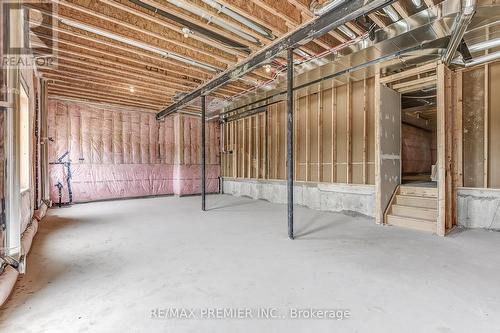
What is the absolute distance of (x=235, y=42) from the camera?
13.1ft

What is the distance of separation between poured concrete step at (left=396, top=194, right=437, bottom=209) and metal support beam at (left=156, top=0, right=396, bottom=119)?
342cm

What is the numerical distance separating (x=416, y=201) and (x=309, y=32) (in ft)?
11.7

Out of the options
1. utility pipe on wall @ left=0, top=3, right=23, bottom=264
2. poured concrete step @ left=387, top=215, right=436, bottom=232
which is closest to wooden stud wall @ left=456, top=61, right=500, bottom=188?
poured concrete step @ left=387, top=215, right=436, bottom=232

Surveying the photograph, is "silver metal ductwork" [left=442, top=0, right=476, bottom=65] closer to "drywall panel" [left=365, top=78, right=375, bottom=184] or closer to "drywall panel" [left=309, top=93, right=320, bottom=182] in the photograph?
"drywall panel" [left=365, top=78, right=375, bottom=184]

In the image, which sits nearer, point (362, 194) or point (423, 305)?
point (423, 305)

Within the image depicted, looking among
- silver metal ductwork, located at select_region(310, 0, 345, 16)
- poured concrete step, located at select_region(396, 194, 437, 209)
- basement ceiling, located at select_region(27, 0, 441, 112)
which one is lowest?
poured concrete step, located at select_region(396, 194, 437, 209)

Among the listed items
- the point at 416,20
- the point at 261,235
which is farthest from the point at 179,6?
the point at 261,235

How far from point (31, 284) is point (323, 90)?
20.1ft

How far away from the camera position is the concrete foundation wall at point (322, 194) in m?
5.09

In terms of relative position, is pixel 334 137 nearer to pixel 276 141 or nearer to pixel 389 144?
pixel 389 144

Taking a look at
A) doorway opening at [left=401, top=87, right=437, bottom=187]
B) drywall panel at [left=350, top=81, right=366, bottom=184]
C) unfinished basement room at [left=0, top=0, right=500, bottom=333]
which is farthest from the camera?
doorway opening at [left=401, top=87, right=437, bottom=187]

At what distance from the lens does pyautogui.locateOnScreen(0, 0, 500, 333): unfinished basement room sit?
6.11 feet

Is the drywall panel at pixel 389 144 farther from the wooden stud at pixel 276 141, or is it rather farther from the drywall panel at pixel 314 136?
the wooden stud at pixel 276 141

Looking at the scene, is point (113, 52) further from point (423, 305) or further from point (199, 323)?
point (423, 305)
